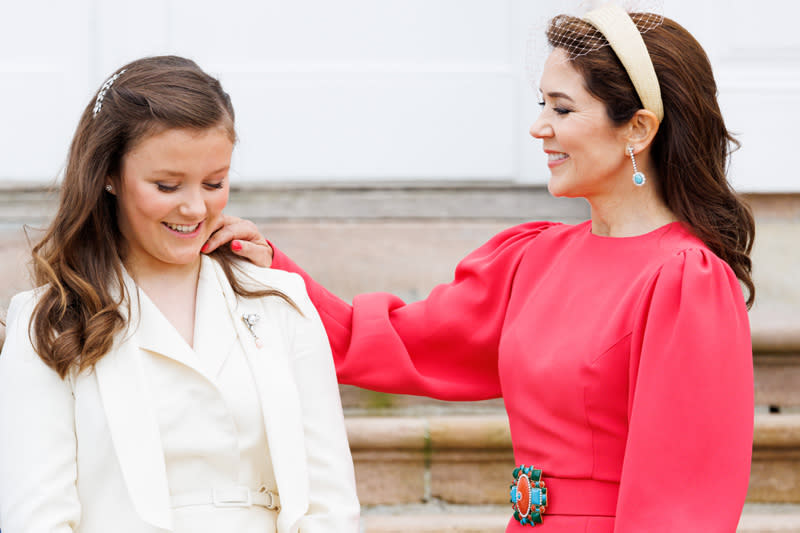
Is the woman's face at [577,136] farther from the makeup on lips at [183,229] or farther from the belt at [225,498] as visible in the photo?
the belt at [225,498]

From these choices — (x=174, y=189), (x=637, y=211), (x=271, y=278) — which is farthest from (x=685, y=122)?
(x=174, y=189)

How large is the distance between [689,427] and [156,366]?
3.17ft

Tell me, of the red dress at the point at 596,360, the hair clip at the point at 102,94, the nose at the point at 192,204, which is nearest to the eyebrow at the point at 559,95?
the red dress at the point at 596,360

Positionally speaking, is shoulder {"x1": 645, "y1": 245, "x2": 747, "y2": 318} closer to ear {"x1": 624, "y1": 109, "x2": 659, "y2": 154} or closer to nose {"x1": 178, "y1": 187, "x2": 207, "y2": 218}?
ear {"x1": 624, "y1": 109, "x2": 659, "y2": 154}

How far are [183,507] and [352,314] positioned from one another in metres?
0.71

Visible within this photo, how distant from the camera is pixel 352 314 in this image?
7.77ft

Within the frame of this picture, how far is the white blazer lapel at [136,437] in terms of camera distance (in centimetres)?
172

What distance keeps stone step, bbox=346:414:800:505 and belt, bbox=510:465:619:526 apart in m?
0.68

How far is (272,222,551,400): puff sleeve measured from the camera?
229 cm

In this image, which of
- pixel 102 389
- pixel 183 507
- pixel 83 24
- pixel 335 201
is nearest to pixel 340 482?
pixel 183 507

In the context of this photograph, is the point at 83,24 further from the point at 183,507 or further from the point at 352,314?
the point at 183,507

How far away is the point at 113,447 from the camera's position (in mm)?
1740

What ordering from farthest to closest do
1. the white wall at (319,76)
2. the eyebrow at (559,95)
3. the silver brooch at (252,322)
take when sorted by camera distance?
the white wall at (319,76) → the eyebrow at (559,95) → the silver brooch at (252,322)

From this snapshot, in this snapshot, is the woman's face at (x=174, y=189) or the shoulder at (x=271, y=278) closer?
the woman's face at (x=174, y=189)
